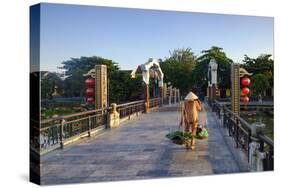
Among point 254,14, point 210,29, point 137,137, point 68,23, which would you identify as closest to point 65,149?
point 137,137

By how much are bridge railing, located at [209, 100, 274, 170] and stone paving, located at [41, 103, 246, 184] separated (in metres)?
0.23

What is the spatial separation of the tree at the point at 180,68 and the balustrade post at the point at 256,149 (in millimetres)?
1471

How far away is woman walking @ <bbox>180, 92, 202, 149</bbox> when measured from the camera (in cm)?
652

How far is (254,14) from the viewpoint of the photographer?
6512mm

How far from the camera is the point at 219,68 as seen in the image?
21.9ft

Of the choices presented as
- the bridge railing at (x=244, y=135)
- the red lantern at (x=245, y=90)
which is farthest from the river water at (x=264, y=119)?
the red lantern at (x=245, y=90)

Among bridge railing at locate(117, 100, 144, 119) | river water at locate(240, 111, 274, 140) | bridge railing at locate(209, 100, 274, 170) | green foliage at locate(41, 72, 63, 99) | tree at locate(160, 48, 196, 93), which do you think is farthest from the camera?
bridge railing at locate(117, 100, 144, 119)

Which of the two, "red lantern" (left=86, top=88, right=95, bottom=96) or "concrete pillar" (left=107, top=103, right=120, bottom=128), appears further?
"concrete pillar" (left=107, top=103, right=120, bottom=128)

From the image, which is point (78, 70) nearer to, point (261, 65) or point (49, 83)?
point (49, 83)

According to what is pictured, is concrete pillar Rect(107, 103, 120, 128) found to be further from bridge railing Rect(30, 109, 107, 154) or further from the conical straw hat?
the conical straw hat

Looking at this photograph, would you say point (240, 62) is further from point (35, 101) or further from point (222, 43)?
point (35, 101)

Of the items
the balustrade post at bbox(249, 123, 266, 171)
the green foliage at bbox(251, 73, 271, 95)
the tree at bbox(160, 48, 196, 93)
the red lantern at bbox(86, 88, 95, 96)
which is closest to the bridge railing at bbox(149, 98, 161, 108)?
the tree at bbox(160, 48, 196, 93)
